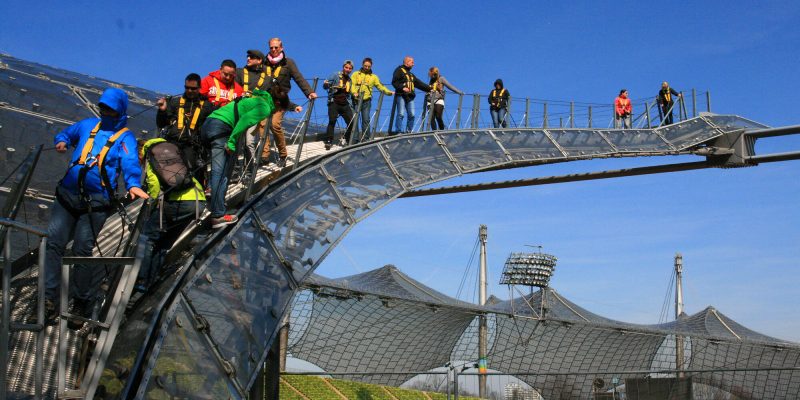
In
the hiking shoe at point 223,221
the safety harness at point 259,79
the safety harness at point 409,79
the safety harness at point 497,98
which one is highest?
the safety harness at point 497,98

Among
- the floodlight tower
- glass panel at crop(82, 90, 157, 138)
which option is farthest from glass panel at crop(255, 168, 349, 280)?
the floodlight tower

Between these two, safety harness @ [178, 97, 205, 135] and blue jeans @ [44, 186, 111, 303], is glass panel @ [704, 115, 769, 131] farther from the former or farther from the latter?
blue jeans @ [44, 186, 111, 303]

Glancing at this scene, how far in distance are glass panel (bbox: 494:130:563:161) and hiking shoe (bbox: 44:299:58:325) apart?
9166 mm

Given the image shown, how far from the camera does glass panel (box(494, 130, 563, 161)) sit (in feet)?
49.4

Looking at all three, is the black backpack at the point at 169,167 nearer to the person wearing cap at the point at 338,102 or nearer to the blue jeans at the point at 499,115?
the person wearing cap at the point at 338,102

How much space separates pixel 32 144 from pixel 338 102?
4.26 metres

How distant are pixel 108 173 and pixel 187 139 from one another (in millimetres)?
2447

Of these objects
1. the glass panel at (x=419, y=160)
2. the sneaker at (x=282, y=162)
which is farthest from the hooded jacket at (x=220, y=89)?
the glass panel at (x=419, y=160)

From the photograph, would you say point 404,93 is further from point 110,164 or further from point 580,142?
point 110,164

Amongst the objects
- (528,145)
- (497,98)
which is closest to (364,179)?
(528,145)

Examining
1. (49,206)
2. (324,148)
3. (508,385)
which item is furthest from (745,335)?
(49,206)

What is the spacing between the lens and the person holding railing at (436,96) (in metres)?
15.2

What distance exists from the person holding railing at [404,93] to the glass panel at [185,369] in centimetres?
804

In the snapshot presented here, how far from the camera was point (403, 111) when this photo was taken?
1494 centimetres
